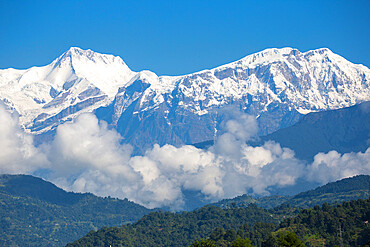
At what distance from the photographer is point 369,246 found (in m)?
184

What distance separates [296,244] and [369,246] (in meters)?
22.0

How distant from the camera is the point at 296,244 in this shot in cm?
19562
